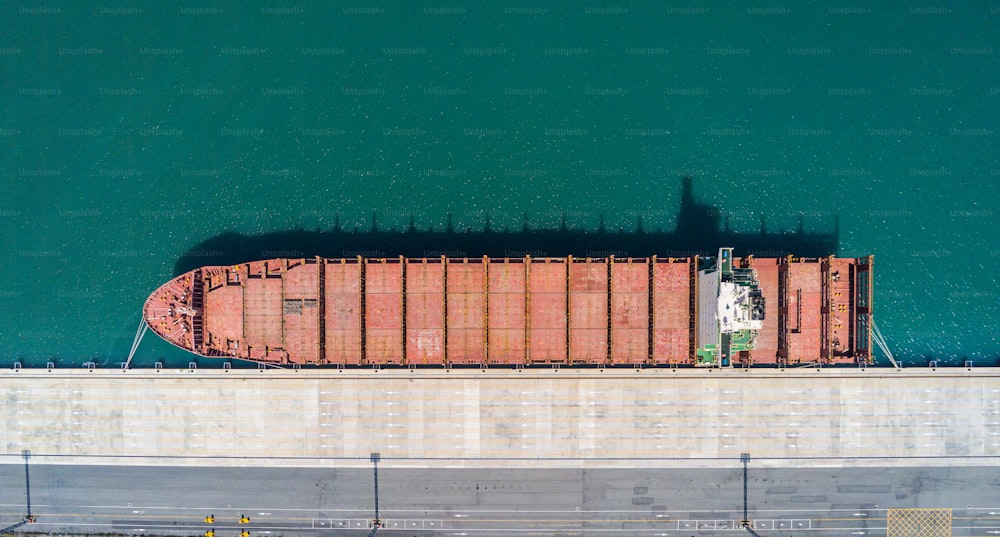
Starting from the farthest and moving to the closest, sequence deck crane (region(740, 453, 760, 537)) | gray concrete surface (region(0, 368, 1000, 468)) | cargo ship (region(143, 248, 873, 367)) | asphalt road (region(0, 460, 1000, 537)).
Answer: asphalt road (region(0, 460, 1000, 537)) < deck crane (region(740, 453, 760, 537)) < gray concrete surface (region(0, 368, 1000, 468)) < cargo ship (region(143, 248, 873, 367))

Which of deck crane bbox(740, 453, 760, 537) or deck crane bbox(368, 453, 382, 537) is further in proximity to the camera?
deck crane bbox(368, 453, 382, 537)

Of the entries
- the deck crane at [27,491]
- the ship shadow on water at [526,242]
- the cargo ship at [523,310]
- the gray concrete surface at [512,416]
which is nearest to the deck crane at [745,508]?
the gray concrete surface at [512,416]

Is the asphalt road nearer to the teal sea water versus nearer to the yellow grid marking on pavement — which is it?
the yellow grid marking on pavement

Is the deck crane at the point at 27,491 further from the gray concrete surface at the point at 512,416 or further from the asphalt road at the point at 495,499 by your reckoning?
the gray concrete surface at the point at 512,416

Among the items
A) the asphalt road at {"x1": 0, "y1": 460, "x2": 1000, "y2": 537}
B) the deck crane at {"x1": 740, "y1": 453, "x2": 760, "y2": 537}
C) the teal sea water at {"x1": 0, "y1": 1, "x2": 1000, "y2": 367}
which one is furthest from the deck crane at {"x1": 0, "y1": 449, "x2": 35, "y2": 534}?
the deck crane at {"x1": 740, "y1": 453, "x2": 760, "y2": 537}

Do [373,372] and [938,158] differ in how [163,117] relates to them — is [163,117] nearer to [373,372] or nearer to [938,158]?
[373,372]

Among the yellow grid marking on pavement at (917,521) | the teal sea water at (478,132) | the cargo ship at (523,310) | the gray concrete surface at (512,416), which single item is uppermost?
the teal sea water at (478,132)
